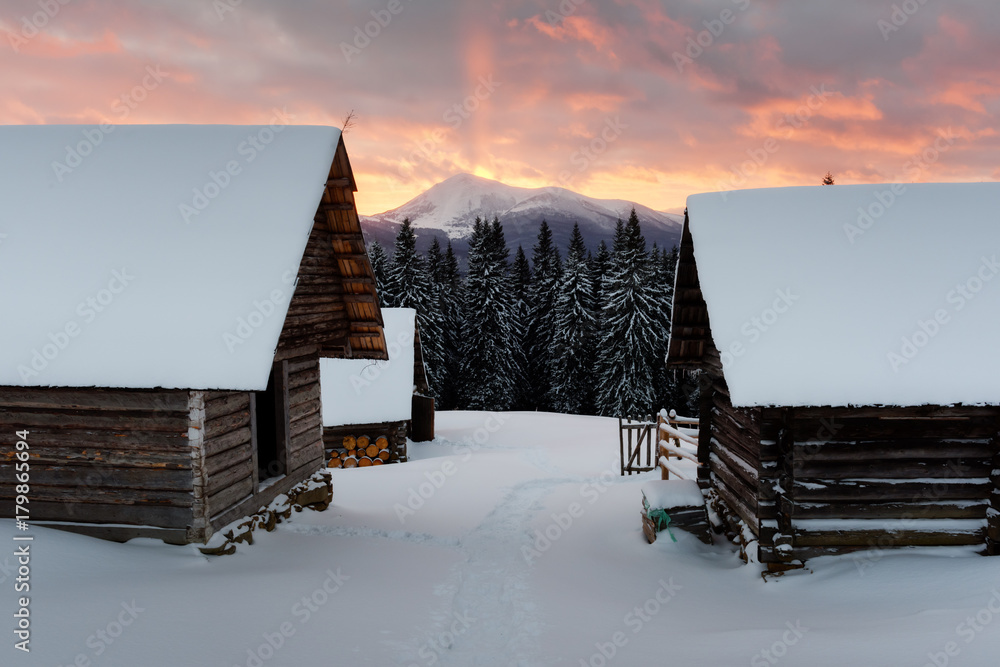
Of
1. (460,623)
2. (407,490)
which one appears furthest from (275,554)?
(407,490)

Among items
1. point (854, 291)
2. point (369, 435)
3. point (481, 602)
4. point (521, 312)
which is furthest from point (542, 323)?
point (481, 602)

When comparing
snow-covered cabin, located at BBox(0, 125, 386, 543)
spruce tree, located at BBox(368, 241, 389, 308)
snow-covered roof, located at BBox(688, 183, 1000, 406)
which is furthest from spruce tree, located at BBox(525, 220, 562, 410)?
snow-covered cabin, located at BBox(0, 125, 386, 543)

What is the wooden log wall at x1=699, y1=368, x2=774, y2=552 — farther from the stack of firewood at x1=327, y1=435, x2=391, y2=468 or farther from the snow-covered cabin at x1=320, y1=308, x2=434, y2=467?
the stack of firewood at x1=327, y1=435, x2=391, y2=468

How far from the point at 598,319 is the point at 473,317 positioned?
37.2 ft

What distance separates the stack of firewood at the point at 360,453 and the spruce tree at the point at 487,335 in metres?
26.2

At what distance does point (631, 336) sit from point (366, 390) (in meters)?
26.5

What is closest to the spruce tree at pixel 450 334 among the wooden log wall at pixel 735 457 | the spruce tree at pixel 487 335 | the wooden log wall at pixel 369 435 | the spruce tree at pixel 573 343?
the spruce tree at pixel 487 335

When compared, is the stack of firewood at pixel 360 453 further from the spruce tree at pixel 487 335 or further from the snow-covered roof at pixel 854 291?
the spruce tree at pixel 487 335

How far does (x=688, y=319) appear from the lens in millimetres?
12297

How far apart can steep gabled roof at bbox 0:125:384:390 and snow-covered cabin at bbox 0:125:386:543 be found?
0.09ft

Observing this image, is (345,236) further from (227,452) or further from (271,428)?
(271,428)

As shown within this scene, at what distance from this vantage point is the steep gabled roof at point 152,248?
8.74m

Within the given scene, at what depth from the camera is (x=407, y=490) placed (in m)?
15.8

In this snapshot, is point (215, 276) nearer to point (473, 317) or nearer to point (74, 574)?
point (74, 574)
